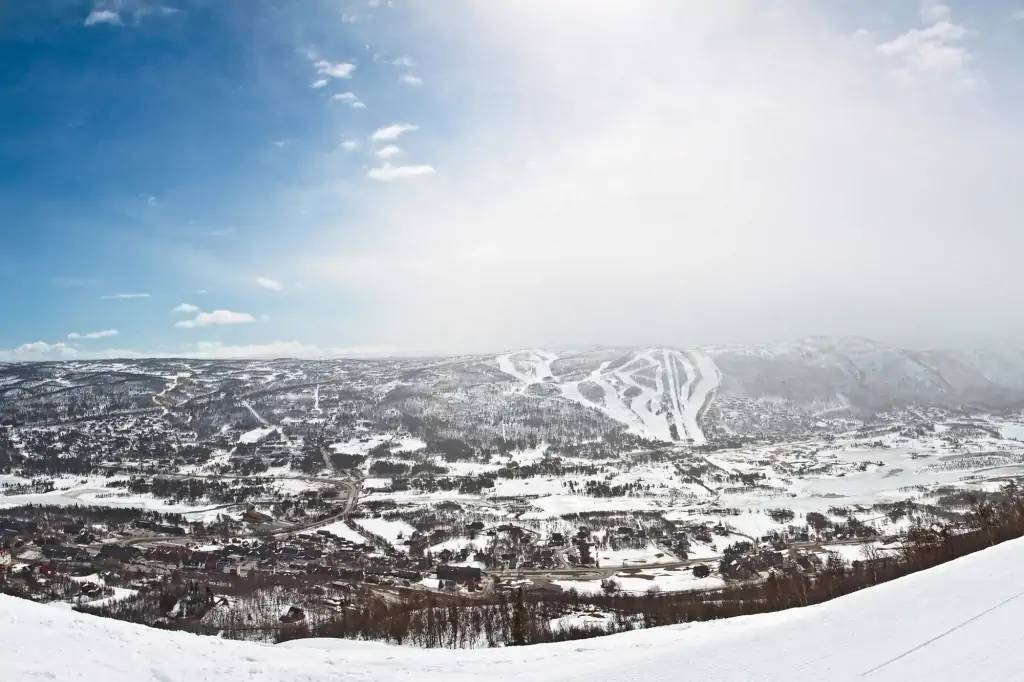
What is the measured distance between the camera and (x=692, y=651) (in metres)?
9.01

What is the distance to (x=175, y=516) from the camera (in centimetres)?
9600

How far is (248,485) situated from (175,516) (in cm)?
2680

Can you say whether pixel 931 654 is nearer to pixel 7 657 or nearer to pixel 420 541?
pixel 7 657

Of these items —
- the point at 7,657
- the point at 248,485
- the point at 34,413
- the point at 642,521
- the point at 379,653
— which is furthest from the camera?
the point at 34,413

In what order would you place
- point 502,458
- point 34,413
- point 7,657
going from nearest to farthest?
point 7,657
point 502,458
point 34,413

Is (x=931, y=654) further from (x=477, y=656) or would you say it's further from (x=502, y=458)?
(x=502, y=458)

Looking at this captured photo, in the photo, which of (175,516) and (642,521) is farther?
(175,516)

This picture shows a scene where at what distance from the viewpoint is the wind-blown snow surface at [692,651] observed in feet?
24.5

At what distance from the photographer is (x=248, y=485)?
122750mm

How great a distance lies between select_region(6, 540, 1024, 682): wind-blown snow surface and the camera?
7.46 m

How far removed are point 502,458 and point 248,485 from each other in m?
65.5

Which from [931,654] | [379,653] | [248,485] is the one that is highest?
[931,654]

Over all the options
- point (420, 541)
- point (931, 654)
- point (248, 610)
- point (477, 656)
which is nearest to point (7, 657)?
point (477, 656)

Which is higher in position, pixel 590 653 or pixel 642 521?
pixel 590 653
